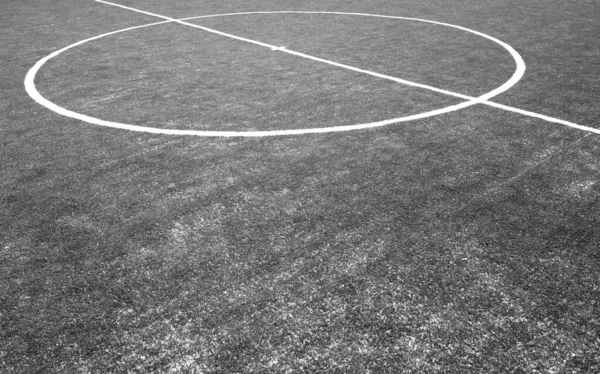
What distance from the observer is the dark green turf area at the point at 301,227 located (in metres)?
2.29

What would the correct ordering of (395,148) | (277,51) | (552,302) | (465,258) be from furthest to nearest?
(277,51)
(395,148)
(465,258)
(552,302)

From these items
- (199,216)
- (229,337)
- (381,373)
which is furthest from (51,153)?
(381,373)

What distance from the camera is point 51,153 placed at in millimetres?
4199

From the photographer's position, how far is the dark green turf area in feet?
7.52

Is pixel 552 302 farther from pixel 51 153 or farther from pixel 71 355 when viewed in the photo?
pixel 51 153

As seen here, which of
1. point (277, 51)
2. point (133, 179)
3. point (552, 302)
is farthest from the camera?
point (277, 51)

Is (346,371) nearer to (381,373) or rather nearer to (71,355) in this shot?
(381,373)

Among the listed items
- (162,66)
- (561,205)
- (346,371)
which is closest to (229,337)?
(346,371)

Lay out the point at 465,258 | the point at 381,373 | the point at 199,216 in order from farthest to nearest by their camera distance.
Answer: the point at 199,216 → the point at 465,258 → the point at 381,373

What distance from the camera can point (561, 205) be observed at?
10.8ft

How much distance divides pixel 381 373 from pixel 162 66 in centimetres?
537

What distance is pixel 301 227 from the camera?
313 centimetres

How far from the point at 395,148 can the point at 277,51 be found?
12.0 ft

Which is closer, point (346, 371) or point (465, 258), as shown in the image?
point (346, 371)
